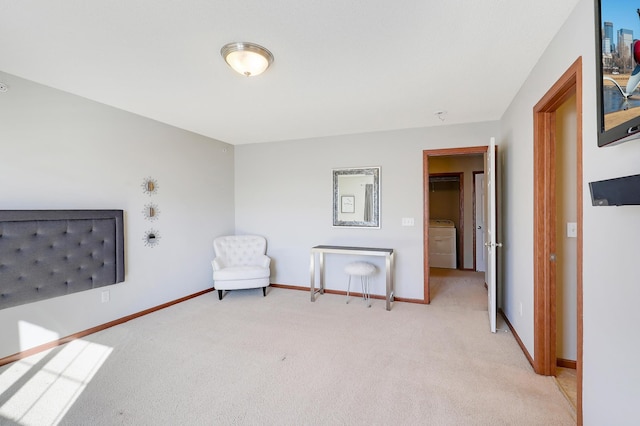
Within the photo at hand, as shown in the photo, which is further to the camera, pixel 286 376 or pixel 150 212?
pixel 150 212

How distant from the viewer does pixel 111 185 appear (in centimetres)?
328

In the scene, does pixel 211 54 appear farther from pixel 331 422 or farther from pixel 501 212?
pixel 501 212

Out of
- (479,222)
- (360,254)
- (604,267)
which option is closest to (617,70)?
(604,267)

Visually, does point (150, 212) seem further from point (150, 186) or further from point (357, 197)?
point (357, 197)

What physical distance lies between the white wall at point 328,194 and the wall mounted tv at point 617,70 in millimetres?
2850

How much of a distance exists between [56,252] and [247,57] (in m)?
2.52

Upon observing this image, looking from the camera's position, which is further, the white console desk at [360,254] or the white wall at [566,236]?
the white console desk at [360,254]

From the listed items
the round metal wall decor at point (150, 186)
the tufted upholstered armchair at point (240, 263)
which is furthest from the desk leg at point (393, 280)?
the round metal wall decor at point (150, 186)

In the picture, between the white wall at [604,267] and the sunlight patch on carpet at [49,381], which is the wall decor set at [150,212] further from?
the white wall at [604,267]

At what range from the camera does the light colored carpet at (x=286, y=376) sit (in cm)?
188

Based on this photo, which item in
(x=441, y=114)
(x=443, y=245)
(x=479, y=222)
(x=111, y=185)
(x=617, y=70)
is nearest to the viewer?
(x=617, y=70)

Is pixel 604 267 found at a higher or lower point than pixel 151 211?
lower

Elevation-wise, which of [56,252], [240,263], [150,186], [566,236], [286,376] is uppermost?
[150,186]

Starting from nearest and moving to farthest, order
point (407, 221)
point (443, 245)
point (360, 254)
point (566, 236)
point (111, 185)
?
point (566, 236)
point (111, 185)
point (360, 254)
point (407, 221)
point (443, 245)
